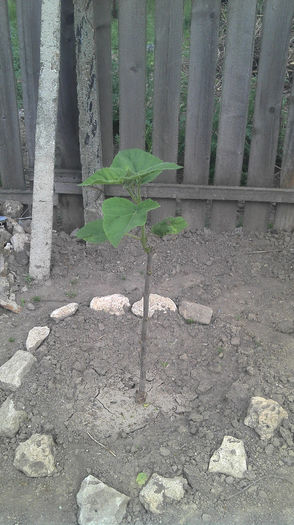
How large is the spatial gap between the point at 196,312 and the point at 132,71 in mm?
1757

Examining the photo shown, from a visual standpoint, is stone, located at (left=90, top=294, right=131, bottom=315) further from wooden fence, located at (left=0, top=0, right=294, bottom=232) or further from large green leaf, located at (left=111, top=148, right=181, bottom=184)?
large green leaf, located at (left=111, top=148, right=181, bottom=184)

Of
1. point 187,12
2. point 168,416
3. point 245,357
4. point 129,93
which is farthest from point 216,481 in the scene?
point 187,12

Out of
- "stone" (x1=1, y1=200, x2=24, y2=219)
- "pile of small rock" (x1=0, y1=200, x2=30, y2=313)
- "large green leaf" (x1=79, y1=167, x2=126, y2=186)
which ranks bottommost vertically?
"pile of small rock" (x1=0, y1=200, x2=30, y2=313)

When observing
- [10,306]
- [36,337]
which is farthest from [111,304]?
[10,306]

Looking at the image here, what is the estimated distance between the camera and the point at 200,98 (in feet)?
11.4

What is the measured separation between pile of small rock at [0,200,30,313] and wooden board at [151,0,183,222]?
1.06 meters

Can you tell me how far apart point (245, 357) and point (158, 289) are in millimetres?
814

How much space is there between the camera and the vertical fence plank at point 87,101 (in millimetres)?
3127

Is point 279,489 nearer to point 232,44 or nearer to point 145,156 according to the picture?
point 145,156

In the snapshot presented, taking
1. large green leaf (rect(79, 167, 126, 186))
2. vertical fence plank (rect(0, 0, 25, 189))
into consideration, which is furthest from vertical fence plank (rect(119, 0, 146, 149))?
large green leaf (rect(79, 167, 126, 186))

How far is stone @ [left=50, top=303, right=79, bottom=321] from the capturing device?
2.90m

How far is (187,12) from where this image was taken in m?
5.46

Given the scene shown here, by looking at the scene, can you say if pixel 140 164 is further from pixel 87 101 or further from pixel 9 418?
pixel 87 101

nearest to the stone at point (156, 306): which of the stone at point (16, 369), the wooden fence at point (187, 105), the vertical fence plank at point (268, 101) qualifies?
the stone at point (16, 369)
